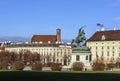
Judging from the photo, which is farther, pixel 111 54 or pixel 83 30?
pixel 111 54

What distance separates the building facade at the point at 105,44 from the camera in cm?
16375

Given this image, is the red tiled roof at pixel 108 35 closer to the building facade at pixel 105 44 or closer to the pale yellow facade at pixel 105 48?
the building facade at pixel 105 44

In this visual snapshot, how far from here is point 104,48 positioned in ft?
545

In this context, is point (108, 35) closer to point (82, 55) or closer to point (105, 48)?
Answer: point (105, 48)

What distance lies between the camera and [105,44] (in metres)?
165

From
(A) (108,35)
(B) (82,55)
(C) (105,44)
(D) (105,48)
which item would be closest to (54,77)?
(B) (82,55)

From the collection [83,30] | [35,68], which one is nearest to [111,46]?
[83,30]

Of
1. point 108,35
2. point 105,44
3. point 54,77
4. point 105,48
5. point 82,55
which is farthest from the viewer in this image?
point 105,48

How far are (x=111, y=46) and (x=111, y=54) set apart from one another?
10.7 feet

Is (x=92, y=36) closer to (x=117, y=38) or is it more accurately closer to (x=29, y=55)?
(x=117, y=38)

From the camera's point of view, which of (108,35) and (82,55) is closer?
(82,55)

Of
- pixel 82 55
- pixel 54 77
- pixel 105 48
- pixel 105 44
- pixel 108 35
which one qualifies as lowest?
pixel 54 77

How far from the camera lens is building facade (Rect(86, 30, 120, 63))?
164 metres

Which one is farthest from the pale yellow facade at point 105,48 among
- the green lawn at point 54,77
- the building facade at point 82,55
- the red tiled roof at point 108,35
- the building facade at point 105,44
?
the green lawn at point 54,77
